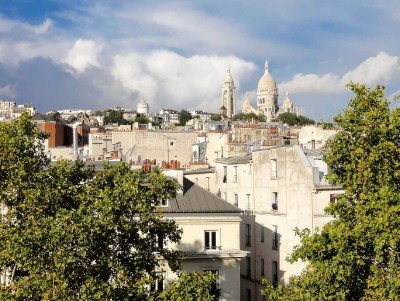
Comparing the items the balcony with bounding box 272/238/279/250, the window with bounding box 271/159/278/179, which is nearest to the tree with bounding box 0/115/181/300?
the balcony with bounding box 272/238/279/250

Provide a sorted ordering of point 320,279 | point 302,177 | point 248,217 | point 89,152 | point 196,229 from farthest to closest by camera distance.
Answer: point 89,152
point 248,217
point 302,177
point 196,229
point 320,279

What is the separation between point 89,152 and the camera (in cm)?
10012

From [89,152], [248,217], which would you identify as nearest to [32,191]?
[248,217]

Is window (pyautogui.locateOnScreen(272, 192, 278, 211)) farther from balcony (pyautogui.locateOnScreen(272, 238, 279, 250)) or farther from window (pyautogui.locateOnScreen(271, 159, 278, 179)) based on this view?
balcony (pyautogui.locateOnScreen(272, 238, 279, 250))

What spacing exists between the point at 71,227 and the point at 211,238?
17.1 m

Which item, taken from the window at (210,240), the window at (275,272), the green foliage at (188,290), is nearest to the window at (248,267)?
the window at (275,272)

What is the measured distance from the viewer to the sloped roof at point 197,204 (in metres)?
39.6

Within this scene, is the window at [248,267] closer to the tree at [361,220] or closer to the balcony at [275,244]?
the balcony at [275,244]

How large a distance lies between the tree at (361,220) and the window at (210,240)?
12262 millimetres

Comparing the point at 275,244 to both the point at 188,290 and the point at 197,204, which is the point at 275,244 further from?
the point at 188,290

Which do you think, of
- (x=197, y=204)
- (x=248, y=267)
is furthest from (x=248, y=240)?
(x=197, y=204)

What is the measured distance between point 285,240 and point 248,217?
17.9 feet

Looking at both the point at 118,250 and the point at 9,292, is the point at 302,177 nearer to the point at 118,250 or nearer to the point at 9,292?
the point at 118,250

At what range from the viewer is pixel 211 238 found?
130 feet
